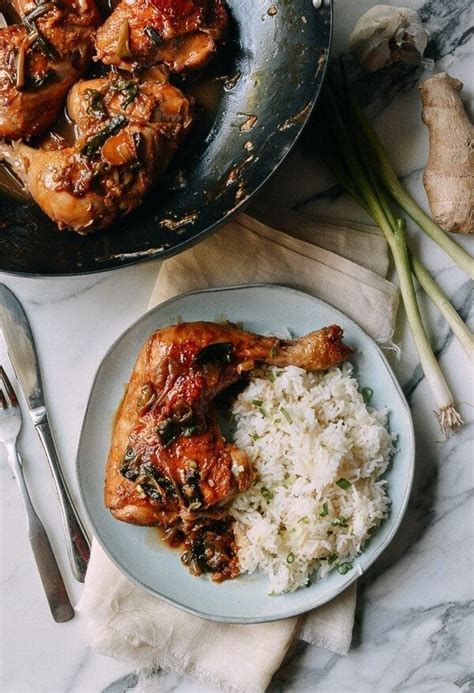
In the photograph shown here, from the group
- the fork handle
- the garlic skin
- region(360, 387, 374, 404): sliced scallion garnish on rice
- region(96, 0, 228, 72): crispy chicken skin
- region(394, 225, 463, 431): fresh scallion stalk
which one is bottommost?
the fork handle

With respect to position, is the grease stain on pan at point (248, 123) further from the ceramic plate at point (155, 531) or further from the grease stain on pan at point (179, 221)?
the ceramic plate at point (155, 531)

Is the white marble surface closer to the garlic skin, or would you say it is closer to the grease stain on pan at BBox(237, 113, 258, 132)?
the garlic skin

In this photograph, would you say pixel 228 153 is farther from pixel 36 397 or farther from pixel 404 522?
pixel 404 522

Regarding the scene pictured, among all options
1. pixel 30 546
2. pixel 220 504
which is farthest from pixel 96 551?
pixel 220 504

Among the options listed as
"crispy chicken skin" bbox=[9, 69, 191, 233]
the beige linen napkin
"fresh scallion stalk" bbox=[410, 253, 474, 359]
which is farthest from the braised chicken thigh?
"fresh scallion stalk" bbox=[410, 253, 474, 359]

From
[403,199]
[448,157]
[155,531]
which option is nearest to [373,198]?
[403,199]
